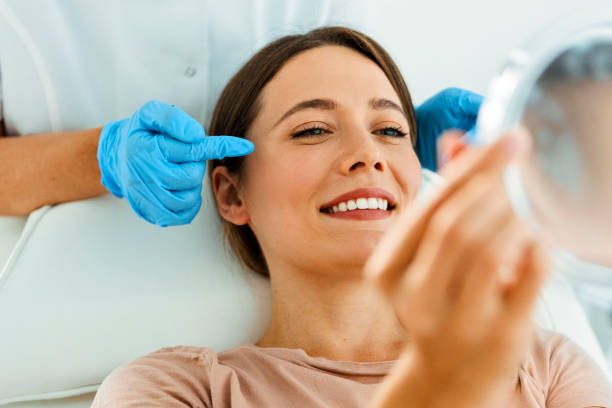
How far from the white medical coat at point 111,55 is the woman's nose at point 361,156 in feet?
1.94

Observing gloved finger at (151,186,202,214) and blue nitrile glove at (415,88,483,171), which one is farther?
blue nitrile glove at (415,88,483,171)

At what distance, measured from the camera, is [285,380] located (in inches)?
44.4

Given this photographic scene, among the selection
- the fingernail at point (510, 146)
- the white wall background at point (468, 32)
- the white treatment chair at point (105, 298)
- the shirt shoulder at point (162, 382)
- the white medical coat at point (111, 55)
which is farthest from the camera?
the white wall background at point (468, 32)

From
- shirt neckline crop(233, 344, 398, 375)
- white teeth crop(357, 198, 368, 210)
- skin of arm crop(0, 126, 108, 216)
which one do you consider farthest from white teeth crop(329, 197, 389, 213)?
skin of arm crop(0, 126, 108, 216)

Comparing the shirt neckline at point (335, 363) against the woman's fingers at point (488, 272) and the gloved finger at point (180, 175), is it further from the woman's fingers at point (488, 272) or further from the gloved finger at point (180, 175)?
the woman's fingers at point (488, 272)

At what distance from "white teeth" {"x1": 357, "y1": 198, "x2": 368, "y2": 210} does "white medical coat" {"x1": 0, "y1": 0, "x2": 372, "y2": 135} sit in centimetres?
66

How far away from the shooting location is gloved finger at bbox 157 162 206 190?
1.24 meters

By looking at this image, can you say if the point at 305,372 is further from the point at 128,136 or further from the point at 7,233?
the point at 7,233

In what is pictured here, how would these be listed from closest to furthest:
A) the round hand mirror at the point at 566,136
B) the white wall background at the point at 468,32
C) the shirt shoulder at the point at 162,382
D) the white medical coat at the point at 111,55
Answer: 1. the round hand mirror at the point at 566,136
2. the shirt shoulder at the point at 162,382
3. the white medical coat at the point at 111,55
4. the white wall background at the point at 468,32

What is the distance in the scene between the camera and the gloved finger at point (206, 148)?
1207 mm

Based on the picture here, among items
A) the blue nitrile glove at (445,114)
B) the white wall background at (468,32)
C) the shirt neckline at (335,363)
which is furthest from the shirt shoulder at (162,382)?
the white wall background at (468,32)

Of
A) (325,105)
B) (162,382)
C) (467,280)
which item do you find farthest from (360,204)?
(467,280)

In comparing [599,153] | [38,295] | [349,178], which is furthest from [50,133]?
[599,153]

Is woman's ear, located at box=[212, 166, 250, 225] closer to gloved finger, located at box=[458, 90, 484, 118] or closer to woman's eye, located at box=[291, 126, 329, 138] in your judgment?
woman's eye, located at box=[291, 126, 329, 138]
